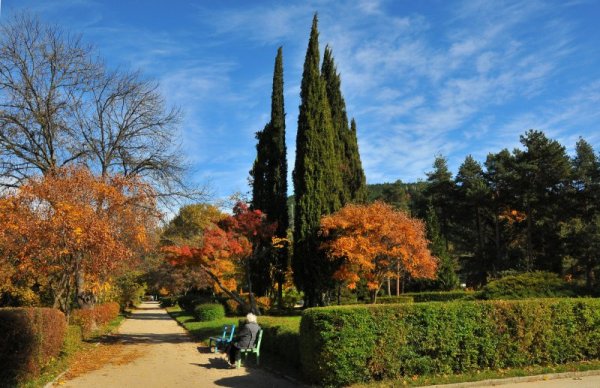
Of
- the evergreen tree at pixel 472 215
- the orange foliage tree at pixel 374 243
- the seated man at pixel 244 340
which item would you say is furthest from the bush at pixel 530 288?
the evergreen tree at pixel 472 215

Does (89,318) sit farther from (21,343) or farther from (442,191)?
(442,191)

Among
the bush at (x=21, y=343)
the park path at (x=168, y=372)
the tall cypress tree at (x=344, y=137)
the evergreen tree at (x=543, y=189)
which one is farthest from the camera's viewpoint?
the evergreen tree at (x=543, y=189)

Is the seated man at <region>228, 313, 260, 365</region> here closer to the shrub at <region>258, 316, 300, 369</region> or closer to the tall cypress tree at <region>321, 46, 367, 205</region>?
the shrub at <region>258, 316, 300, 369</region>

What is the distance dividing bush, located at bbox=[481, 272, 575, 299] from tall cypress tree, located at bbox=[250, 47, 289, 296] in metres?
12.5

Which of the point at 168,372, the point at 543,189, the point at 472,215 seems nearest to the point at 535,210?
the point at 543,189

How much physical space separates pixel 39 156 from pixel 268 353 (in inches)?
559

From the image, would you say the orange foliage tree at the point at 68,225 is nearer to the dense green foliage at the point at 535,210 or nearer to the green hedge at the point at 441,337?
the green hedge at the point at 441,337

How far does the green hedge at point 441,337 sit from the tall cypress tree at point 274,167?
1663 centimetres

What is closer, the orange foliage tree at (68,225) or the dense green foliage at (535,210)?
the orange foliage tree at (68,225)

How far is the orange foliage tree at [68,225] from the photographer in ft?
40.7

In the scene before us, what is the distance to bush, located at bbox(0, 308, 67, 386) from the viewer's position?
26.4 ft

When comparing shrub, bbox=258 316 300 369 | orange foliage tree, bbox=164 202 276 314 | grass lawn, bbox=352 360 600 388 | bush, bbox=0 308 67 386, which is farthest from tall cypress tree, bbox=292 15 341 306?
bush, bbox=0 308 67 386

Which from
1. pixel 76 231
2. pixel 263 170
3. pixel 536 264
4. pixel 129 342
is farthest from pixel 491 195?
pixel 76 231

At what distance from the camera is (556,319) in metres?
10.3
